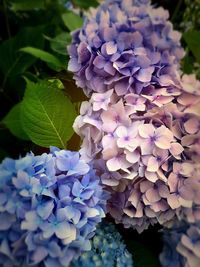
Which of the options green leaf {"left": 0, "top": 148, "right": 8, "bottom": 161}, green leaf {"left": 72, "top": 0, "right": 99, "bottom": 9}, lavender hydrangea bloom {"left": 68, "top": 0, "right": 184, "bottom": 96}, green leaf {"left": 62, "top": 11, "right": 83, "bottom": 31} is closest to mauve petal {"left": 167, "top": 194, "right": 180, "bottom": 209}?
lavender hydrangea bloom {"left": 68, "top": 0, "right": 184, "bottom": 96}

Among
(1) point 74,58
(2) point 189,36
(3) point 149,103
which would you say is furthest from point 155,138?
(2) point 189,36

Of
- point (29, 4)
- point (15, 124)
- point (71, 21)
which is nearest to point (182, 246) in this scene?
point (15, 124)

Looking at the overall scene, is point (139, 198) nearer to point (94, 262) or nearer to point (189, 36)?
point (94, 262)

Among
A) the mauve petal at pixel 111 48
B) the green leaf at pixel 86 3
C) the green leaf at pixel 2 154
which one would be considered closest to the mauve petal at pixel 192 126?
the mauve petal at pixel 111 48

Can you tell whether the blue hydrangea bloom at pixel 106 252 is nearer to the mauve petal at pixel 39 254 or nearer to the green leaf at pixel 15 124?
the mauve petal at pixel 39 254

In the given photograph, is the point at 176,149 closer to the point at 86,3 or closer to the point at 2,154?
the point at 2,154
